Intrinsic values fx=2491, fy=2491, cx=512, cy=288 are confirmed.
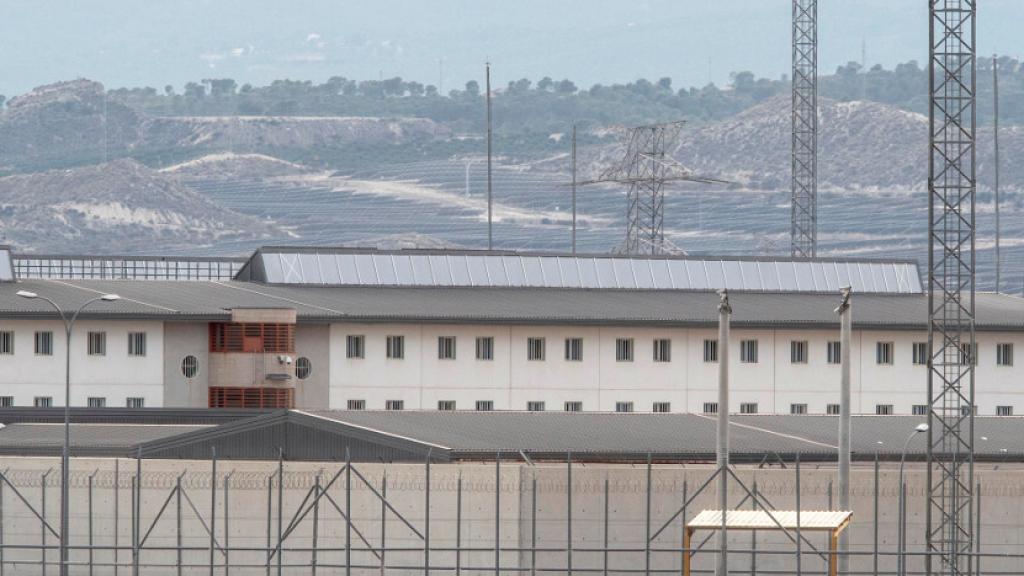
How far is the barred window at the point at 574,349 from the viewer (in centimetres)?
9856

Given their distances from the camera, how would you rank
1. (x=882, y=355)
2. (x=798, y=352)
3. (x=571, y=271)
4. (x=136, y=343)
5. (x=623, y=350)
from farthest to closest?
(x=571, y=271)
(x=882, y=355)
(x=798, y=352)
(x=623, y=350)
(x=136, y=343)

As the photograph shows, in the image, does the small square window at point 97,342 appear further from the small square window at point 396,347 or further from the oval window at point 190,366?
the small square window at point 396,347

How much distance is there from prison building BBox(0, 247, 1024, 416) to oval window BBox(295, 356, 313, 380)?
0.09 m

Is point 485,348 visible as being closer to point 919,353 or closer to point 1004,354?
point 919,353

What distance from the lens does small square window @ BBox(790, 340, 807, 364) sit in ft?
327

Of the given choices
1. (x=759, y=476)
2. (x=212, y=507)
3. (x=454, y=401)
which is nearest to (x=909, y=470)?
(x=759, y=476)

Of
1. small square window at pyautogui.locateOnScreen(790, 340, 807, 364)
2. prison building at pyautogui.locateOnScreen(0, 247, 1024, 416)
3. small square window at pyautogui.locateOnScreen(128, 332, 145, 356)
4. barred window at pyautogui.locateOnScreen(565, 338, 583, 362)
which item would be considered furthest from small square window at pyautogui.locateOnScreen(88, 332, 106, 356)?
small square window at pyautogui.locateOnScreen(790, 340, 807, 364)

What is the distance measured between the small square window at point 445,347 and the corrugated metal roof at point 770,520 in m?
42.6

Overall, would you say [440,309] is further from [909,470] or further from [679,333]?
[909,470]

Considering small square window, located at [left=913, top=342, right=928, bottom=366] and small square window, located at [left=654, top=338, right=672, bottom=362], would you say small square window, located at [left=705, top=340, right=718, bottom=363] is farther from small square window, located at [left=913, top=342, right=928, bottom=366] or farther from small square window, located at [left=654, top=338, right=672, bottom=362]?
small square window, located at [left=913, top=342, right=928, bottom=366]

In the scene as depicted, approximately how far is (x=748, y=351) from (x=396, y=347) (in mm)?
14027

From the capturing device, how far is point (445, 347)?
98250 millimetres

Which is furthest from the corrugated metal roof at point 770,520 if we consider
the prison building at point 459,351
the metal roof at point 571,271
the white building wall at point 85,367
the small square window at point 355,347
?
the metal roof at point 571,271

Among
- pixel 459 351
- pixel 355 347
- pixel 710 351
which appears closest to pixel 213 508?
pixel 355 347
